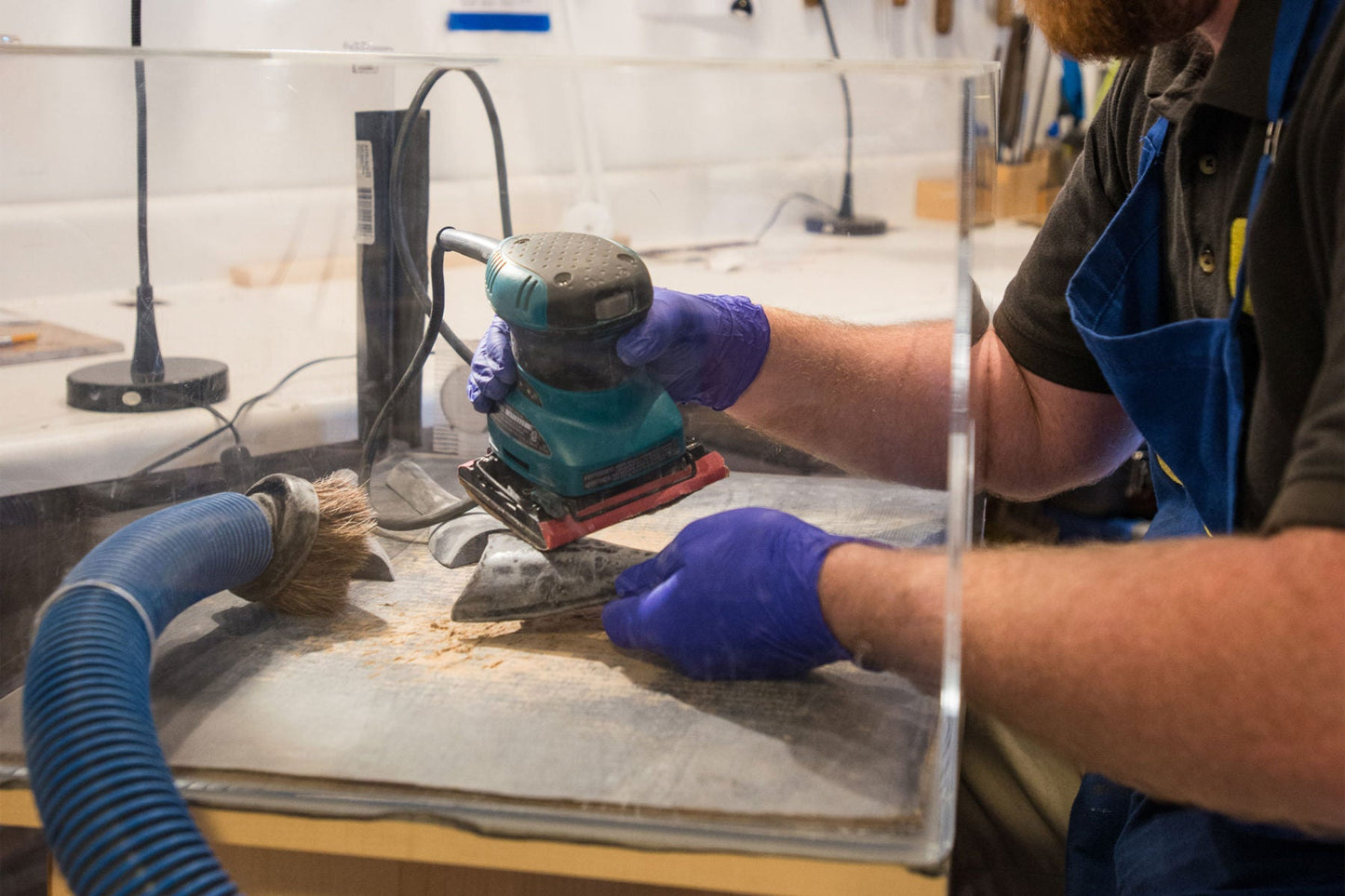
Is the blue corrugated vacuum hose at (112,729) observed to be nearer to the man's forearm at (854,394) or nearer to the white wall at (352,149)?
the white wall at (352,149)

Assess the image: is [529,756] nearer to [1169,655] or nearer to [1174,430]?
[1169,655]

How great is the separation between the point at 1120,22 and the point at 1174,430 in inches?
14.1

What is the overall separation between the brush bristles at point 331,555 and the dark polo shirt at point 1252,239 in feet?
2.30

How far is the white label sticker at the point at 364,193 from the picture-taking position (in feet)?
3.56

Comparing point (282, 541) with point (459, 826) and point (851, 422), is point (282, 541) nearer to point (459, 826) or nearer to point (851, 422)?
point (459, 826)

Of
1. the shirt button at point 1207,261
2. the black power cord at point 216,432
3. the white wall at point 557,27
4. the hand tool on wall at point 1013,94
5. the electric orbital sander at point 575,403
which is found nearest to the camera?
the electric orbital sander at point 575,403

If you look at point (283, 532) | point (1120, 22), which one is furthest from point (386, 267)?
point (1120, 22)

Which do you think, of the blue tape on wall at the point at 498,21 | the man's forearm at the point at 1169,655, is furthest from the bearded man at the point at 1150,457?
the blue tape on wall at the point at 498,21

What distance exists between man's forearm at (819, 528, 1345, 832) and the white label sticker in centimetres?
66

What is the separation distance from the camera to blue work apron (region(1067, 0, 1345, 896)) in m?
0.85

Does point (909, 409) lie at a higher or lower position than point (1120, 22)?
lower

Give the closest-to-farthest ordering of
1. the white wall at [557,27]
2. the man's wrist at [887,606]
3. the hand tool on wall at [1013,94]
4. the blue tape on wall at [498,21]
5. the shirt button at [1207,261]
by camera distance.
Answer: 1. the man's wrist at [887,606]
2. the shirt button at [1207,261]
3. the white wall at [557,27]
4. the blue tape on wall at [498,21]
5. the hand tool on wall at [1013,94]

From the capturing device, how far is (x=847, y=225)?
118 centimetres

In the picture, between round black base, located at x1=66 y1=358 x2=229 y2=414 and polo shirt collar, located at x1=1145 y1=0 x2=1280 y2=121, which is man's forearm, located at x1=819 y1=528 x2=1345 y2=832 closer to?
polo shirt collar, located at x1=1145 y1=0 x2=1280 y2=121
